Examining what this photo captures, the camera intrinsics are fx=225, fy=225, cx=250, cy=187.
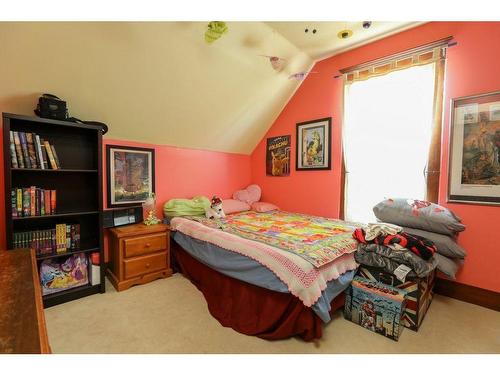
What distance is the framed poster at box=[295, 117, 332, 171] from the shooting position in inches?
116

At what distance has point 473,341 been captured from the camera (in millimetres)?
1565

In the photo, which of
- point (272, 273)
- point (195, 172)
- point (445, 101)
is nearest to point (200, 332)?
point (272, 273)

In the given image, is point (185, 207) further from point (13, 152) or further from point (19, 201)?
point (13, 152)

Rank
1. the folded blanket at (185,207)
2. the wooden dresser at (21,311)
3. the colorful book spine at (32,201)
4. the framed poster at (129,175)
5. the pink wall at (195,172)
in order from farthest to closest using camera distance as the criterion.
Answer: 1. the pink wall at (195,172)
2. the folded blanket at (185,207)
3. the framed poster at (129,175)
4. the colorful book spine at (32,201)
5. the wooden dresser at (21,311)

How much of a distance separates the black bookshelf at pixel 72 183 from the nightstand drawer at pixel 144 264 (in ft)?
0.71

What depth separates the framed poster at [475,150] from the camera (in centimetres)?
193

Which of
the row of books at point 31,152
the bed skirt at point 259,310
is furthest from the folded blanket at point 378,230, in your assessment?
the row of books at point 31,152

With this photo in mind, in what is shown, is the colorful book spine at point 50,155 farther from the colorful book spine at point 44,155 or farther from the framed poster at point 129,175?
the framed poster at point 129,175

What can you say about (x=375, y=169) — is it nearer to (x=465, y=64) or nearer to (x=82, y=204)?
(x=465, y=64)

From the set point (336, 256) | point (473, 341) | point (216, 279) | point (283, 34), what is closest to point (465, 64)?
point (283, 34)

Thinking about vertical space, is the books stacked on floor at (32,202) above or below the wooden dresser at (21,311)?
above

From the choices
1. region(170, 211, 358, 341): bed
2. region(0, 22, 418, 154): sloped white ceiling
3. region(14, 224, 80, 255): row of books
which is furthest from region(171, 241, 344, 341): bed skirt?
region(0, 22, 418, 154): sloped white ceiling

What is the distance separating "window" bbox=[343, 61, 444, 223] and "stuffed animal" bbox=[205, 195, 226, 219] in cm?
158

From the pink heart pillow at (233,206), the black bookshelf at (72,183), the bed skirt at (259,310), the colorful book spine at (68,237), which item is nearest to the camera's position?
the bed skirt at (259,310)
